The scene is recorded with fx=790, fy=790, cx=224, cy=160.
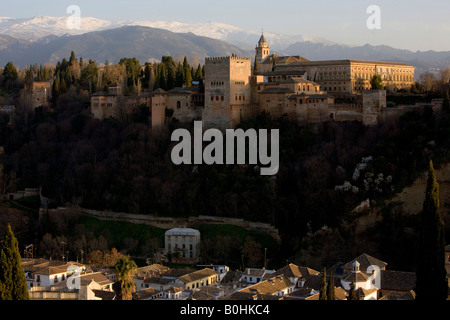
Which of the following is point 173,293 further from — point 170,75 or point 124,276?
point 170,75

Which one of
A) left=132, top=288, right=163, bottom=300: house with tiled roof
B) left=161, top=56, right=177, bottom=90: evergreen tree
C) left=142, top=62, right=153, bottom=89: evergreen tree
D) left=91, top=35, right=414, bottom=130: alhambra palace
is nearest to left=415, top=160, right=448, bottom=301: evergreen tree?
left=132, top=288, right=163, bottom=300: house with tiled roof

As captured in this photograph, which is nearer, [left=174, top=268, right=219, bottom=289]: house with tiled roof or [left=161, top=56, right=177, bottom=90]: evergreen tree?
[left=174, top=268, right=219, bottom=289]: house with tiled roof

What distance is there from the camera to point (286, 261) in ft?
133

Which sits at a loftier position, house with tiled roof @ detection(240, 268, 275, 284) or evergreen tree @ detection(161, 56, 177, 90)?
evergreen tree @ detection(161, 56, 177, 90)

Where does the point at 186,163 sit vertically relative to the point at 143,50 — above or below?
below

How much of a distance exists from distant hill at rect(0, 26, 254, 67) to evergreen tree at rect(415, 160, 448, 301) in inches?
5473

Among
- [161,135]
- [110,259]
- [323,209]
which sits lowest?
[110,259]

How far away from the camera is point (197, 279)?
35500mm

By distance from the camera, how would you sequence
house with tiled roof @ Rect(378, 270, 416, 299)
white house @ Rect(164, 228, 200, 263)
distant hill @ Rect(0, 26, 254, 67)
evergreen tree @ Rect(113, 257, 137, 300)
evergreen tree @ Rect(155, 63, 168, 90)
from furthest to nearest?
distant hill @ Rect(0, 26, 254, 67), evergreen tree @ Rect(155, 63, 168, 90), white house @ Rect(164, 228, 200, 263), house with tiled roof @ Rect(378, 270, 416, 299), evergreen tree @ Rect(113, 257, 137, 300)

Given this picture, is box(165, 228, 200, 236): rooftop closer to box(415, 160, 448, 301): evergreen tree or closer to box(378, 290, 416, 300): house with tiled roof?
box(378, 290, 416, 300): house with tiled roof

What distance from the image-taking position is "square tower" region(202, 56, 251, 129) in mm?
50375

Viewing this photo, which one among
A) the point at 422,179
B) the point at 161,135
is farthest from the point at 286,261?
the point at 161,135

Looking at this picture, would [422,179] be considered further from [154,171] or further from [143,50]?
[143,50]
